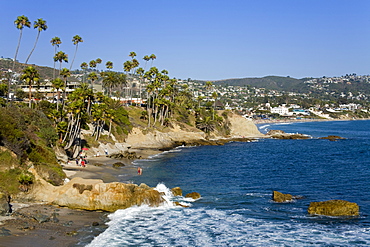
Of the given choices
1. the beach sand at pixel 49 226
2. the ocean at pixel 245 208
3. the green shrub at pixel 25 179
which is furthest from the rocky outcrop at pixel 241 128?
the beach sand at pixel 49 226

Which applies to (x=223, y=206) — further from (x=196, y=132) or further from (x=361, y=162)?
(x=196, y=132)

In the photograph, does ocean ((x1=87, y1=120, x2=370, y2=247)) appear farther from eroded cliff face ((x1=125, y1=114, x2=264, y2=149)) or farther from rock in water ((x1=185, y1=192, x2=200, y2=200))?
eroded cliff face ((x1=125, y1=114, x2=264, y2=149))

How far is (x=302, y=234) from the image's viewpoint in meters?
24.2

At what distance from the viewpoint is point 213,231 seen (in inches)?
985

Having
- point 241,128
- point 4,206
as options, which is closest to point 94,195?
point 4,206

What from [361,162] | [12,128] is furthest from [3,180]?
[361,162]

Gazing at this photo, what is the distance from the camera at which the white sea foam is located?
75.0 ft

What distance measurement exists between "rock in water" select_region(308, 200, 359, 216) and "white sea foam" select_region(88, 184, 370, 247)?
108 inches

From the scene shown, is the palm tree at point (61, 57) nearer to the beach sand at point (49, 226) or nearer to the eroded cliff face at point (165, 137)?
the eroded cliff face at point (165, 137)

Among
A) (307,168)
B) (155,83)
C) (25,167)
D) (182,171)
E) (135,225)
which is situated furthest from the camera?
(155,83)

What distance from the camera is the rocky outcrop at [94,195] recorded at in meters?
29.2

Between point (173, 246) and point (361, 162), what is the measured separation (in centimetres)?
4607

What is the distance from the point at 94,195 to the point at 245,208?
12.2 meters

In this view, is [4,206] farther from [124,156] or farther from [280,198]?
[124,156]
